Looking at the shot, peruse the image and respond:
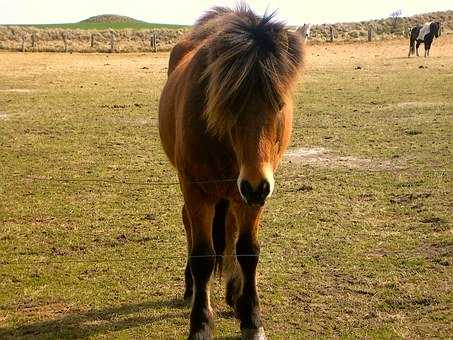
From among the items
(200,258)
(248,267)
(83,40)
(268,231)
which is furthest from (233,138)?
(83,40)

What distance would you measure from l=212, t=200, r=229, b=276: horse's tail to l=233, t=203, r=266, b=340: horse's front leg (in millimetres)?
381

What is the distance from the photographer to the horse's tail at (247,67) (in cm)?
287

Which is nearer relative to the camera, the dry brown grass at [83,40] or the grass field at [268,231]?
the grass field at [268,231]

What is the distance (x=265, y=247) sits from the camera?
5.16 metres

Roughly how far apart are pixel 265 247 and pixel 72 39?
36315 mm

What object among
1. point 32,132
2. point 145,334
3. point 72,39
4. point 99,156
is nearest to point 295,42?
point 145,334

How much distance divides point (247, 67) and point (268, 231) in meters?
2.95

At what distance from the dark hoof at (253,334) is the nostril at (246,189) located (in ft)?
3.90

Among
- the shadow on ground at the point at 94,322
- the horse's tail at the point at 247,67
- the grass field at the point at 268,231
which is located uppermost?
the horse's tail at the point at 247,67

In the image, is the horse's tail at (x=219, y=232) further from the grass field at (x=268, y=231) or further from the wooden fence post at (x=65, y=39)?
the wooden fence post at (x=65, y=39)

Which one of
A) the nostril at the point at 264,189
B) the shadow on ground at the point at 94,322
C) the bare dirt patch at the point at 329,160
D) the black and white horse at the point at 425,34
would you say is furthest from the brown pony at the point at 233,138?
the black and white horse at the point at 425,34

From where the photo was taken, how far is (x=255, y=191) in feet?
9.26

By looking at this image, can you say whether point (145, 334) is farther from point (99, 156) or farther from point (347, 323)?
point (99, 156)

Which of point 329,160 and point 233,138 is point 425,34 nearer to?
point 329,160
